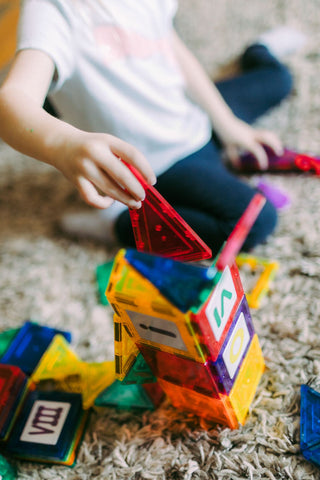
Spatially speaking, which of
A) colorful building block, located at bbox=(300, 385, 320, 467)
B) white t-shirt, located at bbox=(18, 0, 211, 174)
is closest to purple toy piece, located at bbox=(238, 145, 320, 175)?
white t-shirt, located at bbox=(18, 0, 211, 174)

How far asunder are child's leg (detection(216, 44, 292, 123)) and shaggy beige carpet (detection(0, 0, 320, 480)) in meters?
0.04

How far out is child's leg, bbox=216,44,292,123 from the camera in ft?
3.39

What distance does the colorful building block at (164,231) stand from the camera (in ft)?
1.48

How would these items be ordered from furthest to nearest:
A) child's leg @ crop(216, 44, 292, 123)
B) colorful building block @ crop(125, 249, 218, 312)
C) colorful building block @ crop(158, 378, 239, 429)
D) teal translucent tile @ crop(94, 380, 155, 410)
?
child's leg @ crop(216, 44, 292, 123) → teal translucent tile @ crop(94, 380, 155, 410) → colorful building block @ crop(158, 378, 239, 429) → colorful building block @ crop(125, 249, 218, 312)

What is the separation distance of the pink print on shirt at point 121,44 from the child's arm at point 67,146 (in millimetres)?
221

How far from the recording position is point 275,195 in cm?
85

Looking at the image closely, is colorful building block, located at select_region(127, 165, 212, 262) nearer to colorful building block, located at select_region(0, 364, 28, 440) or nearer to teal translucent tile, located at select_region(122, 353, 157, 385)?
teal translucent tile, located at select_region(122, 353, 157, 385)

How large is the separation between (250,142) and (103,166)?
0.57m

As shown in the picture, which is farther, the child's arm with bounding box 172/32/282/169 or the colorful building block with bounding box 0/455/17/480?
the child's arm with bounding box 172/32/282/169

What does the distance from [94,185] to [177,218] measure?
0.34 feet

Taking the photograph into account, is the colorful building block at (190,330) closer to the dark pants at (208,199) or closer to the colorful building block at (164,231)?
the colorful building block at (164,231)

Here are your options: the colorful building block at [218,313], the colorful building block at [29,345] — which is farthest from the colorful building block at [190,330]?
the colorful building block at [29,345]

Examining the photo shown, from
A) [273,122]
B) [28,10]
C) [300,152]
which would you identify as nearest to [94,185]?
[28,10]

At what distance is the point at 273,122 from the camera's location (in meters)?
1.05
